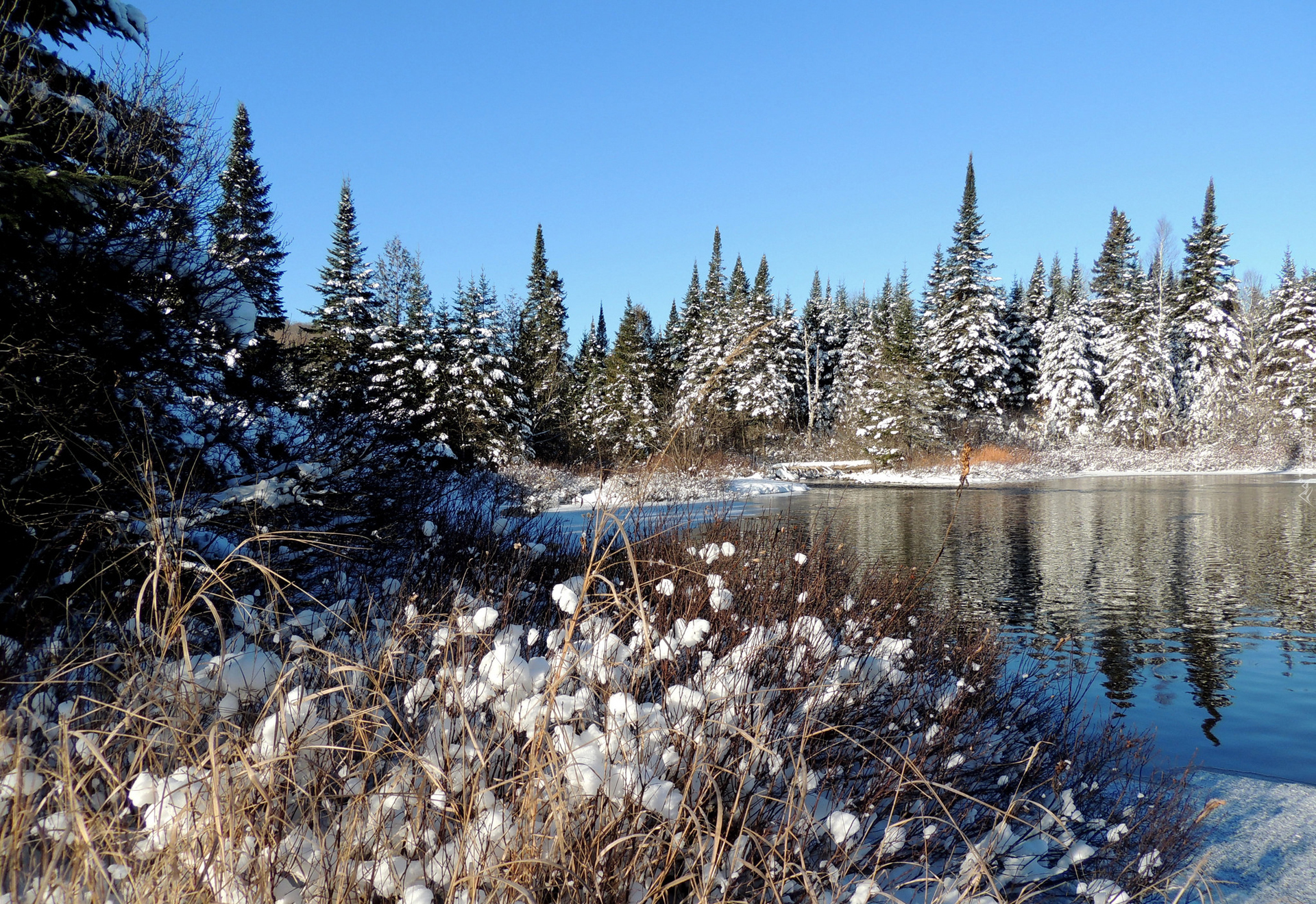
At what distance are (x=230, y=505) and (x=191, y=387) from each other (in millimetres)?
1362

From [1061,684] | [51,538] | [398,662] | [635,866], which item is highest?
[51,538]

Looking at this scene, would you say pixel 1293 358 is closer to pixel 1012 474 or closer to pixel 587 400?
pixel 1012 474

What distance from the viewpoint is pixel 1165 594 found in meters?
9.95

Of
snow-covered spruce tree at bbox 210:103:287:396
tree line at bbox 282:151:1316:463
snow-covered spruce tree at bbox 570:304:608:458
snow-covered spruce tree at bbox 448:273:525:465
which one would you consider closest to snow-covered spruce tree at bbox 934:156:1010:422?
tree line at bbox 282:151:1316:463

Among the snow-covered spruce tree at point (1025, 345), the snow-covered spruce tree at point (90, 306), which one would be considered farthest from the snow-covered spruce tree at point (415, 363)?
the snow-covered spruce tree at point (1025, 345)

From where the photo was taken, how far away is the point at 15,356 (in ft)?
14.2

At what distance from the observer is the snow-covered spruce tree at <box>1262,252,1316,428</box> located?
34.3m

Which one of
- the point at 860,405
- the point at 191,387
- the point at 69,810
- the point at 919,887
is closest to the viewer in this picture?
the point at 69,810

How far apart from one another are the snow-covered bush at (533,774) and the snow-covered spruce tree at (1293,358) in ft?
138

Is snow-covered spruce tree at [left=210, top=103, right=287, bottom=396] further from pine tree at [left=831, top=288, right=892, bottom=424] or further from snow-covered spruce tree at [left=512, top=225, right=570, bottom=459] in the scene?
pine tree at [left=831, top=288, right=892, bottom=424]

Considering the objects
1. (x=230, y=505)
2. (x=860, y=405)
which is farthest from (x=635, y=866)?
(x=860, y=405)

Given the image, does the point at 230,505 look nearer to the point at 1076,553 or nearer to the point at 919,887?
the point at 919,887

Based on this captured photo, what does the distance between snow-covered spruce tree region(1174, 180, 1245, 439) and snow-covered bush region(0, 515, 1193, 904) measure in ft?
138

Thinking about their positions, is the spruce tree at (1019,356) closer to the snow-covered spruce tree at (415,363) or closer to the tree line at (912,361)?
the tree line at (912,361)
